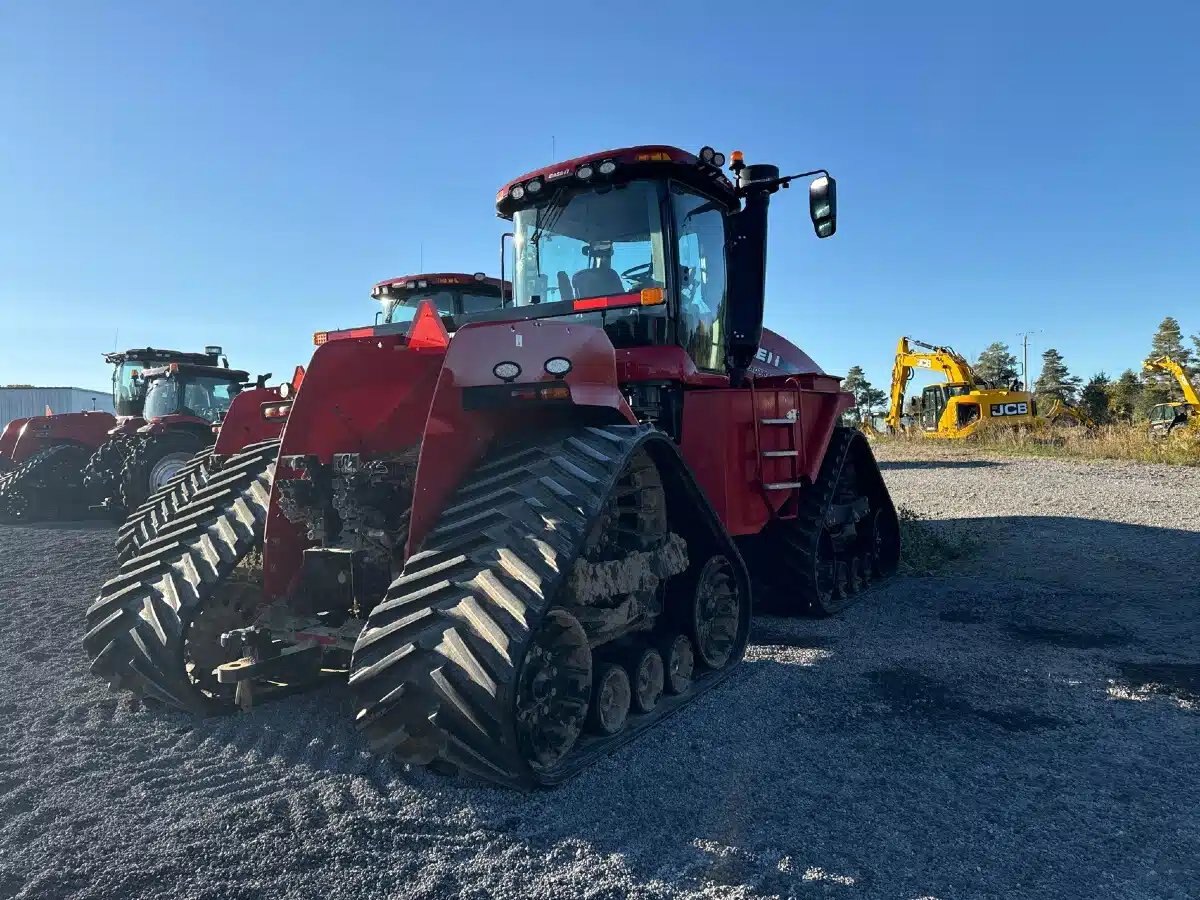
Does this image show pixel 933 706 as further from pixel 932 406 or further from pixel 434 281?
pixel 932 406

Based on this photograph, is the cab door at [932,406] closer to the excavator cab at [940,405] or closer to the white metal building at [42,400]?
the excavator cab at [940,405]

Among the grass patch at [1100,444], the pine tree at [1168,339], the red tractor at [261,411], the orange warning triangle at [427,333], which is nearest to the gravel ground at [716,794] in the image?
the red tractor at [261,411]

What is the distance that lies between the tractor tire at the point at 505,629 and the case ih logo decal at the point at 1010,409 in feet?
85.5

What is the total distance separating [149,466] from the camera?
1196 cm

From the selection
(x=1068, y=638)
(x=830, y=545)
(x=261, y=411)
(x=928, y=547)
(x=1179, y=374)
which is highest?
(x=1179, y=374)

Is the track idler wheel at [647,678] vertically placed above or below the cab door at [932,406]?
below

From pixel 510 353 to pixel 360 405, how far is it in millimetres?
975

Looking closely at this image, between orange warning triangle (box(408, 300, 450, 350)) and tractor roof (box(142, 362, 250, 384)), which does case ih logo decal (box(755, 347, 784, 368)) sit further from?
tractor roof (box(142, 362, 250, 384))

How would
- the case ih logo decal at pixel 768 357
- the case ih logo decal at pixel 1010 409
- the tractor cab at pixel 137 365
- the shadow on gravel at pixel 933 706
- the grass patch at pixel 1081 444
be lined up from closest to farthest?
the shadow on gravel at pixel 933 706 → the case ih logo decal at pixel 768 357 → the tractor cab at pixel 137 365 → the grass patch at pixel 1081 444 → the case ih logo decal at pixel 1010 409

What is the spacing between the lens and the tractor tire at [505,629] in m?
2.90

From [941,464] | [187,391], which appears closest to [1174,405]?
[941,464]

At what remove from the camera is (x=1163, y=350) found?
60844 mm

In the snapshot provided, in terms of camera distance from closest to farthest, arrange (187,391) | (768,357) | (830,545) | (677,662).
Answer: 1. (677,662)
2. (830,545)
3. (768,357)
4. (187,391)

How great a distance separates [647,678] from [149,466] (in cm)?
1031
